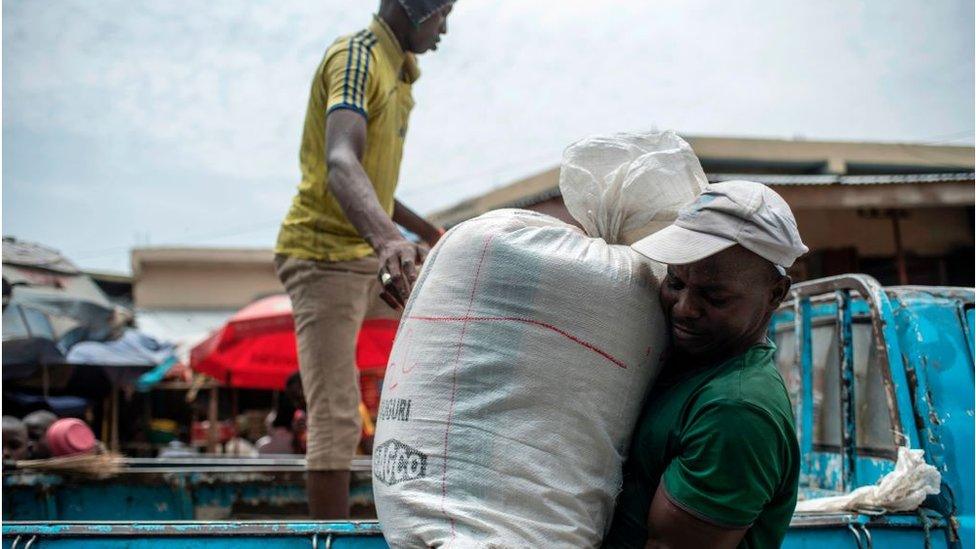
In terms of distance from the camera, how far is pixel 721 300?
1372mm

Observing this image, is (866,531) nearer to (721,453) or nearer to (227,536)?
(721,453)

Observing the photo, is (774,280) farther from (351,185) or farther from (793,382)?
(793,382)

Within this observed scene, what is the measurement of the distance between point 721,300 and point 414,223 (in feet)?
6.14

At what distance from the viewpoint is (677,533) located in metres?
1.27

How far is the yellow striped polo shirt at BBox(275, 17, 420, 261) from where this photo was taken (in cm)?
262

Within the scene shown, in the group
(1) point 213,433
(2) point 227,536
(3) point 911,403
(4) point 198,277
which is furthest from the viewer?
(4) point 198,277

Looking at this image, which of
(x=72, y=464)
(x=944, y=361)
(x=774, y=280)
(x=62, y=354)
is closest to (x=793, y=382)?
(x=944, y=361)

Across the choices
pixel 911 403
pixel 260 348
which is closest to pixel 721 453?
pixel 911 403

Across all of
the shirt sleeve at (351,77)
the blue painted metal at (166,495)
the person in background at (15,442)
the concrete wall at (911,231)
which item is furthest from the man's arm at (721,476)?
the concrete wall at (911,231)

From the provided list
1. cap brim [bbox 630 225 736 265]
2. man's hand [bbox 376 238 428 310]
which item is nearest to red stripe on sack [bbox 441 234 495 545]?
cap brim [bbox 630 225 736 265]

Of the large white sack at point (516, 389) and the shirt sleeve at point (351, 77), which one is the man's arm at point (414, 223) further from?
the large white sack at point (516, 389)

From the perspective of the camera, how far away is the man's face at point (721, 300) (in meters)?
1.36

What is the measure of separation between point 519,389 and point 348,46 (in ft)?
5.37

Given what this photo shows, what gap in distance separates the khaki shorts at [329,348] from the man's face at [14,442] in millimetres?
2234
